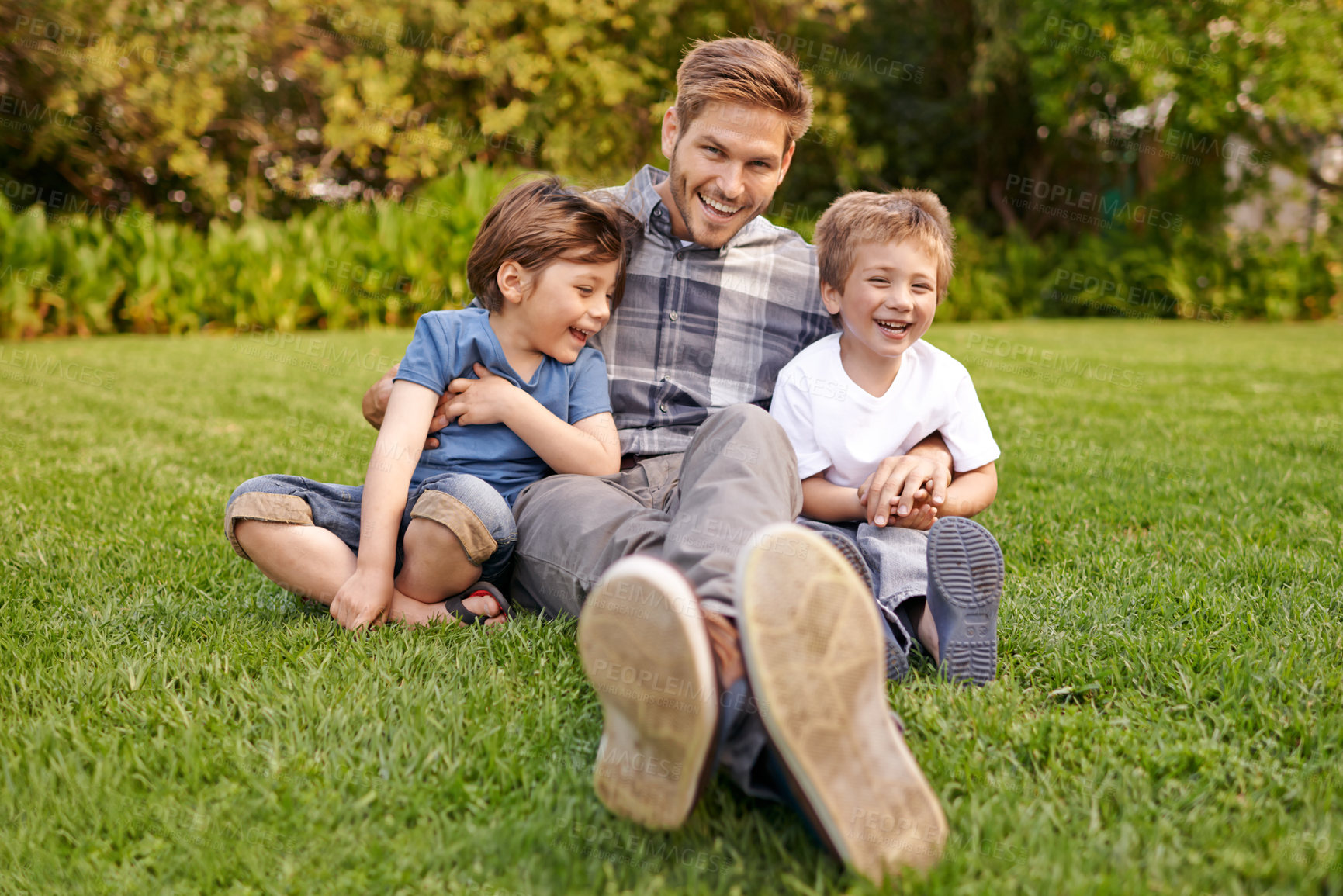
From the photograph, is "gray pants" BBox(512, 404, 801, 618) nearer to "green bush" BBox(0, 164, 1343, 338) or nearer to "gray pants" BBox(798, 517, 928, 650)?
"gray pants" BBox(798, 517, 928, 650)

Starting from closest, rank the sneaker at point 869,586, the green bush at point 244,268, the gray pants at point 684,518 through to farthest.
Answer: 1. the gray pants at point 684,518
2. the sneaker at point 869,586
3. the green bush at point 244,268

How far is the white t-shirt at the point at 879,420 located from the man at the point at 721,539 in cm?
8

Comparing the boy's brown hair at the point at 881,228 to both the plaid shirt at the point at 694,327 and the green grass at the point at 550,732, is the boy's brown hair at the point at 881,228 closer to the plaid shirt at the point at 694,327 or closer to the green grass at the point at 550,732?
the plaid shirt at the point at 694,327

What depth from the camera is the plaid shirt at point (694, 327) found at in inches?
104

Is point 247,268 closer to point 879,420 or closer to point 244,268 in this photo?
point 244,268

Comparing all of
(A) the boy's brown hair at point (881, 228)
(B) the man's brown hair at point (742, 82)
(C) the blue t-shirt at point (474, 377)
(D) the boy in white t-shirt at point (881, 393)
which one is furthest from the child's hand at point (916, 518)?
(B) the man's brown hair at point (742, 82)

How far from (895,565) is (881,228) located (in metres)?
0.83

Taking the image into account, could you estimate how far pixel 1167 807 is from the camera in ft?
4.64

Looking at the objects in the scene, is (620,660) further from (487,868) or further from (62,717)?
(62,717)

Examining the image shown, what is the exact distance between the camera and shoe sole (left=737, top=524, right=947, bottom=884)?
1.24m

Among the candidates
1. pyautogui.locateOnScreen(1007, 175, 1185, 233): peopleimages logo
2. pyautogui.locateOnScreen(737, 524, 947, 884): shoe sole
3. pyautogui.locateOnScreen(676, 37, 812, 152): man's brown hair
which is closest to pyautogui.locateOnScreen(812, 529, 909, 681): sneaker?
pyautogui.locateOnScreen(737, 524, 947, 884): shoe sole

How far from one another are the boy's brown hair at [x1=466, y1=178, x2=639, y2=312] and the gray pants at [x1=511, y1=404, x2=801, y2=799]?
570mm

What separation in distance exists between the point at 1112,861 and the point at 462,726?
3.51ft

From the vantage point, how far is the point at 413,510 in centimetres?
210
